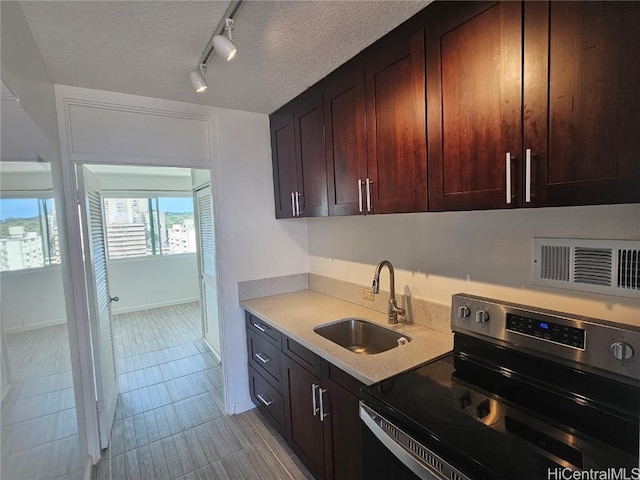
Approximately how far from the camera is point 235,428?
7.68ft

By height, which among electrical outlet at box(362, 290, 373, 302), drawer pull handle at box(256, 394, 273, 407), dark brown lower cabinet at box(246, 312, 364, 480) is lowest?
drawer pull handle at box(256, 394, 273, 407)

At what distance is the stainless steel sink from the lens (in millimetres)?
1889

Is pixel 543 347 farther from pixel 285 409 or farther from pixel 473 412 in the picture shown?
pixel 285 409

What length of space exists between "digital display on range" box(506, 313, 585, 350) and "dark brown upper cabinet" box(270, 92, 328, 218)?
1164 millimetres

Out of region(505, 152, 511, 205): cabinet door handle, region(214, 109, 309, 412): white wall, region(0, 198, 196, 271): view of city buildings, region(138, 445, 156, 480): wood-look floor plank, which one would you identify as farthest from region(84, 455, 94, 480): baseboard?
region(0, 198, 196, 271): view of city buildings

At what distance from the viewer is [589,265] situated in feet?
3.80

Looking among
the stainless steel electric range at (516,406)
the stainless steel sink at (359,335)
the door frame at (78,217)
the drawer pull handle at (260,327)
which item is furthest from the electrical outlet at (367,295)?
the door frame at (78,217)

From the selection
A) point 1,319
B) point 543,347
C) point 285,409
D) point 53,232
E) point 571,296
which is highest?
point 53,232

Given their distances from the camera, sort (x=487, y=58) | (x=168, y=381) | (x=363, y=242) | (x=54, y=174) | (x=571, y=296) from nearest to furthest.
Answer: (x=487, y=58) < (x=571, y=296) < (x=54, y=174) < (x=363, y=242) < (x=168, y=381)

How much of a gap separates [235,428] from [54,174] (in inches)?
79.9

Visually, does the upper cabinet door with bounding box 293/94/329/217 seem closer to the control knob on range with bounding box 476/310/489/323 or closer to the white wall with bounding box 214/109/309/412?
the white wall with bounding box 214/109/309/412

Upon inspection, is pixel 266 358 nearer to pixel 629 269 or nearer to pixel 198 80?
pixel 198 80

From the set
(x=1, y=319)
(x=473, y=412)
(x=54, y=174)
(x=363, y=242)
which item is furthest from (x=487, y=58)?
(x=54, y=174)

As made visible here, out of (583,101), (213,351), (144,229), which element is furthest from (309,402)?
(144,229)
